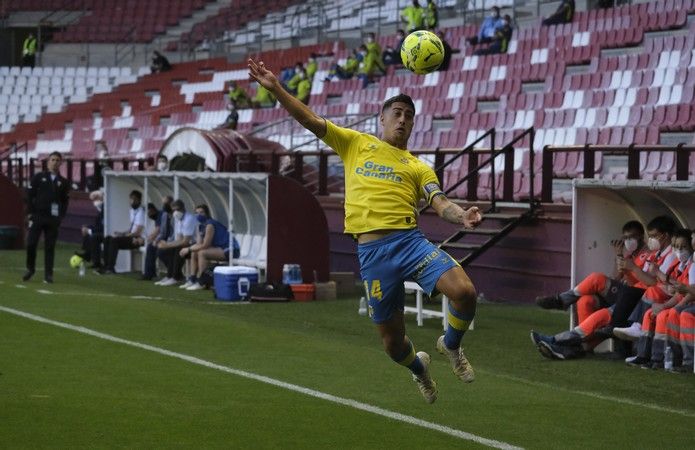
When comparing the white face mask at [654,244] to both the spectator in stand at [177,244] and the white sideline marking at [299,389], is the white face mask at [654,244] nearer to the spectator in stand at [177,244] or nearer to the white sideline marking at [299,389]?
the white sideline marking at [299,389]

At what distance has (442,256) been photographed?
28.7 ft

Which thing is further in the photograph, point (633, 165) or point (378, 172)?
point (633, 165)

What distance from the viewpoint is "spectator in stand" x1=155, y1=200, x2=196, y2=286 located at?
21531 millimetres

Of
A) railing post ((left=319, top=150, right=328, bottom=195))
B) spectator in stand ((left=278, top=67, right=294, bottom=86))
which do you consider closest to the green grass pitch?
railing post ((left=319, top=150, right=328, bottom=195))

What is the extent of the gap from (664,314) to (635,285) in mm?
825

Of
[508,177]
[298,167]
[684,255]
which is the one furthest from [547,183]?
[298,167]

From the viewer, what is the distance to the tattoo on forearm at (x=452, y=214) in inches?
328

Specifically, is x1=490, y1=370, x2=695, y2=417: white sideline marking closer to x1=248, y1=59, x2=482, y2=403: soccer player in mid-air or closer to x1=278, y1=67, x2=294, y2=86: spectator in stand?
x1=248, y1=59, x2=482, y2=403: soccer player in mid-air

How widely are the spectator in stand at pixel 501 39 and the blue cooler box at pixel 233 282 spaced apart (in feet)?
39.8

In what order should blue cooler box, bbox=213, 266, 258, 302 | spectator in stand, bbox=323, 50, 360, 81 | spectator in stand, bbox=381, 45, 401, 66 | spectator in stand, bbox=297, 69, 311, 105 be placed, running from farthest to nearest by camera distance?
1. spectator in stand, bbox=297, 69, 311, 105
2. spectator in stand, bbox=323, 50, 360, 81
3. spectator in stand, bbox=381, 45, 401, 66
4. blue cooler box, bbox=213, 266, 258, 302

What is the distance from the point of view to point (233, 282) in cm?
1902

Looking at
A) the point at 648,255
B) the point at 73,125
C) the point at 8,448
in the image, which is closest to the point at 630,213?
the point at 648,255

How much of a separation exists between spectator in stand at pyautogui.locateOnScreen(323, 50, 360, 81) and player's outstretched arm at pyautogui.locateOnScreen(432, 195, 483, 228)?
85.0 feet

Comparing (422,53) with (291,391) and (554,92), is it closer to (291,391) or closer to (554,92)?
(291,391)
